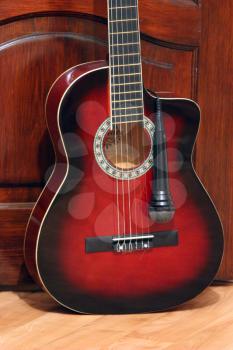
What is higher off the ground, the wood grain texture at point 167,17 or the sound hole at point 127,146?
the wood grain texture at point 167,17

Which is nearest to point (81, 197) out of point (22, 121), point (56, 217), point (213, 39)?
point (56, 217)

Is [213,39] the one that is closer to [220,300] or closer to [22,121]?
[22,121]

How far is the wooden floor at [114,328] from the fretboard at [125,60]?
428 mm

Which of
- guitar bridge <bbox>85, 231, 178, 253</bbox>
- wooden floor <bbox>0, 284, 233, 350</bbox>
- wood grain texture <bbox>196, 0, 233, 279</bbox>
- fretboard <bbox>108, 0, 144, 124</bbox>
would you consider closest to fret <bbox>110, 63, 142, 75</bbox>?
fretboard <bbox>108, 0, 144, 124</bbox>

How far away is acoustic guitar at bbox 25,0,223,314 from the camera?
1.47 meters

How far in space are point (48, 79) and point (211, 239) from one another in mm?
533

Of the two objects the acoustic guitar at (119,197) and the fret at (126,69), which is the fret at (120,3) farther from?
the fret at (126,69)

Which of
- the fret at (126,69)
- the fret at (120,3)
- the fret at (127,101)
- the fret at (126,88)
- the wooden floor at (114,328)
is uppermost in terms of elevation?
the fret at (120,3)

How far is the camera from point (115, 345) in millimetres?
1328

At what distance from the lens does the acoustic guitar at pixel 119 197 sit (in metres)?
1.47

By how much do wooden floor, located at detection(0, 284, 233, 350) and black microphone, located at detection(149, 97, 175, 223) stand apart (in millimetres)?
226

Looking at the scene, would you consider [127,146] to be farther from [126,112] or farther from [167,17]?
[167,17]

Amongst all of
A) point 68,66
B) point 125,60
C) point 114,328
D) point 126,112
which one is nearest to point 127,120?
point 126,112

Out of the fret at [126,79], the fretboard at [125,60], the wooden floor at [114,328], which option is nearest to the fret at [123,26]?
the fretboard at [125,60]
